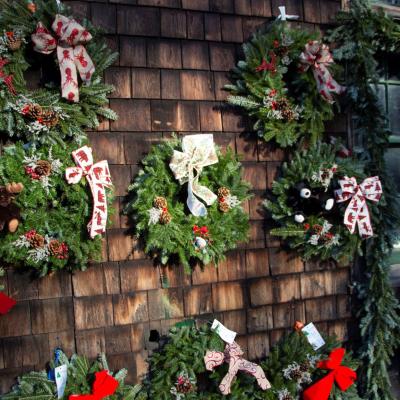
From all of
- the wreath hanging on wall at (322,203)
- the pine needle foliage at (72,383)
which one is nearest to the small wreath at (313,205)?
the wreath hanging on wall at (322,203)

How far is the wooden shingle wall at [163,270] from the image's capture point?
2.83 m

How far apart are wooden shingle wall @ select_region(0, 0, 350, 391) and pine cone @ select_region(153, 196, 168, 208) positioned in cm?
25

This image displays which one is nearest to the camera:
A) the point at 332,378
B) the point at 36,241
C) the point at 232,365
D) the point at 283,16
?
the point at 36,241

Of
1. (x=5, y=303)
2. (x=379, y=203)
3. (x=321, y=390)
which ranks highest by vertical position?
(x=379, y=203)

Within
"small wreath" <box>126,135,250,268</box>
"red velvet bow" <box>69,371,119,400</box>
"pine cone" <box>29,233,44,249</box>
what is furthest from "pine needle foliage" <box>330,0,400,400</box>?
"pine cone" <box>29,233,44,249</box>

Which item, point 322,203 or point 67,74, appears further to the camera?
point 322,203

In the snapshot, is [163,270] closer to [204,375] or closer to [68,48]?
[204,375]

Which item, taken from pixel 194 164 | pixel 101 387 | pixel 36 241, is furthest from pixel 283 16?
pixel 101 387

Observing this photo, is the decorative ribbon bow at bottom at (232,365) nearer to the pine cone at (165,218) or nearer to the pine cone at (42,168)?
the pine cone at (165,218)

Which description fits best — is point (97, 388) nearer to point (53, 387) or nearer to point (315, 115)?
point (53, 387)

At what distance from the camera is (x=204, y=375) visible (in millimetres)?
3066

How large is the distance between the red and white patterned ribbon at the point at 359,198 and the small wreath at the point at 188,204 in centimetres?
73

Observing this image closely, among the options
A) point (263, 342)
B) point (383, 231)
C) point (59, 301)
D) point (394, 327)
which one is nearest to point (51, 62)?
point (59, 301)

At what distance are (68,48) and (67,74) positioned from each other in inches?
5.9
